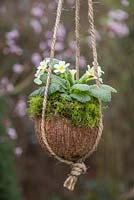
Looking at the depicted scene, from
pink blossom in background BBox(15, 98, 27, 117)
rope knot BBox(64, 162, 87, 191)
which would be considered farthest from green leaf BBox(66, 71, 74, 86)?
pink blossom in background BBox(15, 98, 27, 117)

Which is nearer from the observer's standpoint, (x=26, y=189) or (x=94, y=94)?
(x=94, y=94)

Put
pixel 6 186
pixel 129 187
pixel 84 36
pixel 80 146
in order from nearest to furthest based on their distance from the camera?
pixel 80 146, pixel 6 186, pixel 84 36, pixel 129 187

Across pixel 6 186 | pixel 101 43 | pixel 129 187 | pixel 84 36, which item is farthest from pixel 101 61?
pixel 6 186

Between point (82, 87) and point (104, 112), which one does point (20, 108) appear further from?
point (82, 87)

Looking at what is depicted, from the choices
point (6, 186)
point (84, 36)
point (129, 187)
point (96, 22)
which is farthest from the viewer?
point (129, 187)

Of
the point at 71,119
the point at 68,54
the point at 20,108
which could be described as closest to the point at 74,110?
the point at 71,119

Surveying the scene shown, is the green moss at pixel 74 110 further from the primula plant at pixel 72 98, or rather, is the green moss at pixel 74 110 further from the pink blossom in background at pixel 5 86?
the pink blossom in background at pixel 5 86

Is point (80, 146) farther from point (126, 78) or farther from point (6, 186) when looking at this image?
point (126, 78)
